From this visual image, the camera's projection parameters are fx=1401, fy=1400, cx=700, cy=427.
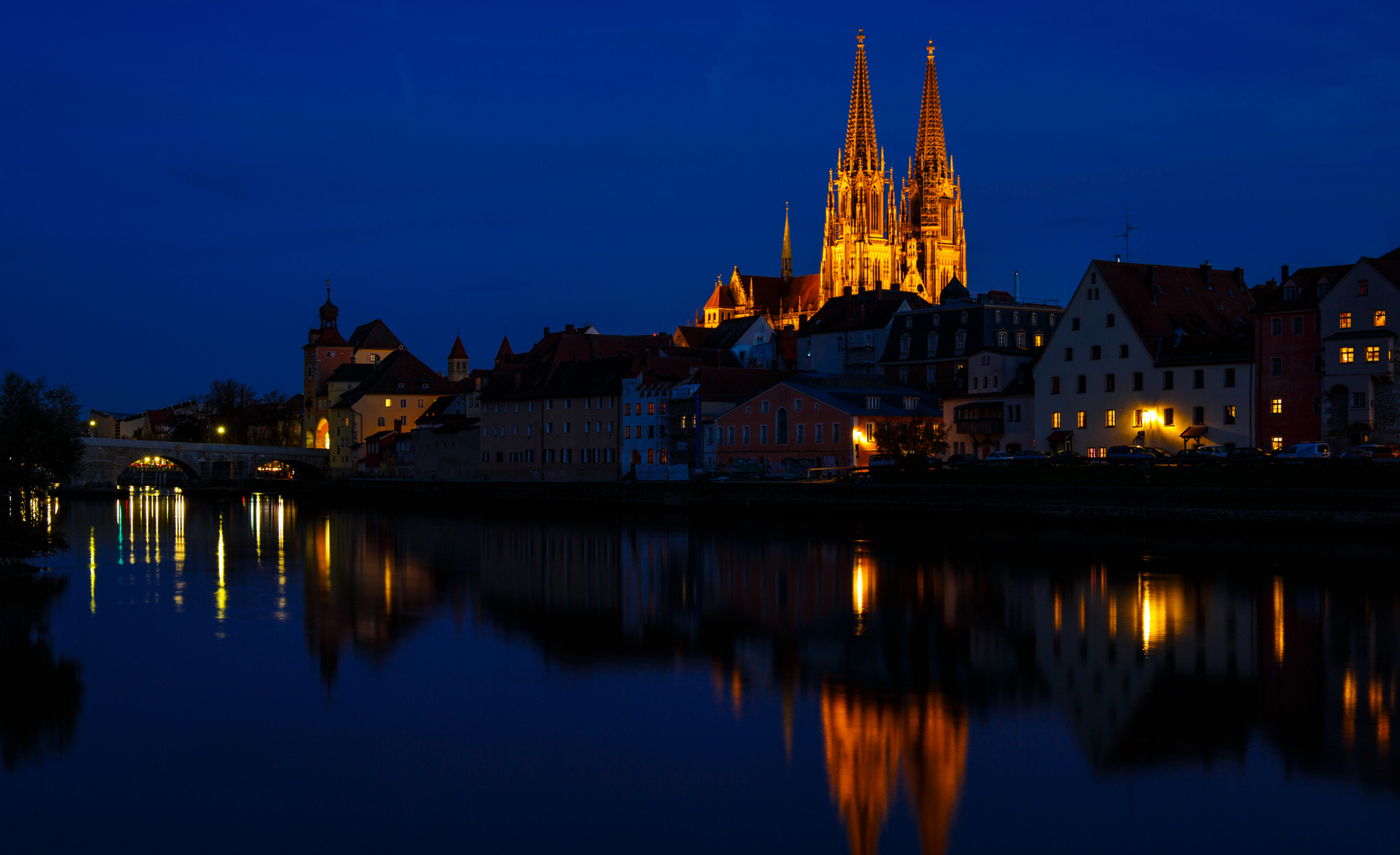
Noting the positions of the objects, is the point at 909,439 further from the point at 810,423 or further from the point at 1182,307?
the point at 1182,307

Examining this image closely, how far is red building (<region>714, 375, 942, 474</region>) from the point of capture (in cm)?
6538

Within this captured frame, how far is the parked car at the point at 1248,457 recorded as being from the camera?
46.7 metres

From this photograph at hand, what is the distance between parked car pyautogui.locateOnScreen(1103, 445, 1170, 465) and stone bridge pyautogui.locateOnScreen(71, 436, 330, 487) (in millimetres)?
68990

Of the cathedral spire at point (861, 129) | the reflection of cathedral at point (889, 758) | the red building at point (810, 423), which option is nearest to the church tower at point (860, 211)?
the cathedral spire at point (861, 129)

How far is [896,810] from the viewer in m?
15.0

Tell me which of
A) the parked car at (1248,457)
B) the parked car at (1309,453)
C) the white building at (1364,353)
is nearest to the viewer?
the parked car at (1309,453)

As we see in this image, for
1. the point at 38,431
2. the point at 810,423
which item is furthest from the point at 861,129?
the point at 38,431

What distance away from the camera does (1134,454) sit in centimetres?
5353

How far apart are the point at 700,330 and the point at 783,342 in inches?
305

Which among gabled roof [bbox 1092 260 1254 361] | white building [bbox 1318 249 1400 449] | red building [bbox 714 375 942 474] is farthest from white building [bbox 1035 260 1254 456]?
red building [bbox 714 375 942 474]

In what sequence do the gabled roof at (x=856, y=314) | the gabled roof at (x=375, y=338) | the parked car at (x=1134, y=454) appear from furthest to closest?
the gabled roof at (x=375, y=338) < the gabled roof at (x=856, y=314) < the parked car at (x=1134, y=454)

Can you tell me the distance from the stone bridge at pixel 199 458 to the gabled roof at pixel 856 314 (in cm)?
4258

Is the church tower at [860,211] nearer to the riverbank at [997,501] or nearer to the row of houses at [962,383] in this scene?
the row of houses at [962,383]

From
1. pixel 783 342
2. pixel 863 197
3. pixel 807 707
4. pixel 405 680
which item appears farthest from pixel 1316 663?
pixel 863 197
